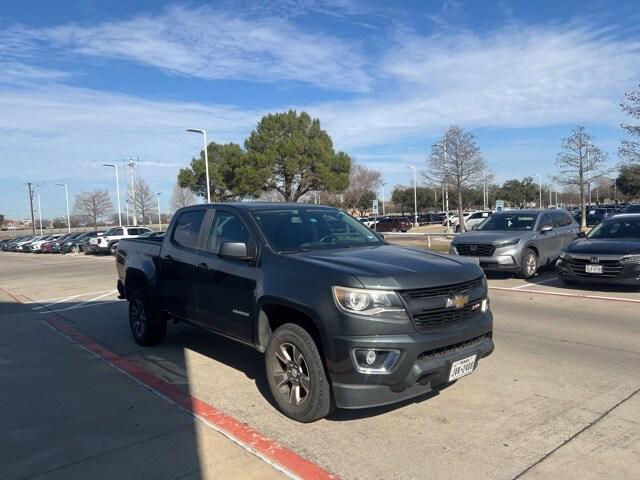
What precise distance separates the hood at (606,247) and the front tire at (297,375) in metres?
8.20

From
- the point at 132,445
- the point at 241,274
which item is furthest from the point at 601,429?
the point at 132,445

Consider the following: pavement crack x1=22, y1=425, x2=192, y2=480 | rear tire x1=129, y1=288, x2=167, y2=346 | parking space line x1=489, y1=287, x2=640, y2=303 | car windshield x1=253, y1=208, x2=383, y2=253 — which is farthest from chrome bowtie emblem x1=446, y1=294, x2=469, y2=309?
parking space line x1=489, y1=287, x2=640, y2=303

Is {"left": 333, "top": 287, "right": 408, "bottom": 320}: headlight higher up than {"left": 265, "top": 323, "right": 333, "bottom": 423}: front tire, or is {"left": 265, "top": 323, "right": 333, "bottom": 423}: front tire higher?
{"left": 333, "top": 287, "right": 408, "bottom": 320}: headlight

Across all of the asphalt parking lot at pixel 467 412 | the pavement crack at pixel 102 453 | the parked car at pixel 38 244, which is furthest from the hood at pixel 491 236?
the parked car at pixel 38 244

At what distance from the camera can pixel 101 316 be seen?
32.1ft

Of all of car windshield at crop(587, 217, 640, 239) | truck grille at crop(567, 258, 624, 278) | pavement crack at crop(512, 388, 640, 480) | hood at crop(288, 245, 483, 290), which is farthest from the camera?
car windshield at crop(587, 217, 640, 239)

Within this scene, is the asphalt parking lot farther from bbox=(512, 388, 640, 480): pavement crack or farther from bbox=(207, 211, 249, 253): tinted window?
bbox=(207, 211, 249, 253): tinted window

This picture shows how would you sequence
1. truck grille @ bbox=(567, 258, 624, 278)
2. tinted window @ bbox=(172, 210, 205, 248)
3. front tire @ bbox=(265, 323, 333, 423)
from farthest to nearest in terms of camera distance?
1. truck grille @ bbox=(567, 258, 624, 278)
2. tinted window @ bbox=(172, 210, 205, 248)
3. front tire @ bbox=(265, 323, 333, 423)

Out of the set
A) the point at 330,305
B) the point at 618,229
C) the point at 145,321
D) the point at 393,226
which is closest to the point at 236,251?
the point at 330,305

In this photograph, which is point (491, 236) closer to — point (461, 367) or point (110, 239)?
point (461, 367)

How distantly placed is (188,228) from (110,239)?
29242mm

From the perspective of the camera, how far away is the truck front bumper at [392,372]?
3.83 meters

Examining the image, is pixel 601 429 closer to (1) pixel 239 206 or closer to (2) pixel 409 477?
(2) pixel 409 477

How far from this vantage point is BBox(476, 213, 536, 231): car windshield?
44.7 feet
